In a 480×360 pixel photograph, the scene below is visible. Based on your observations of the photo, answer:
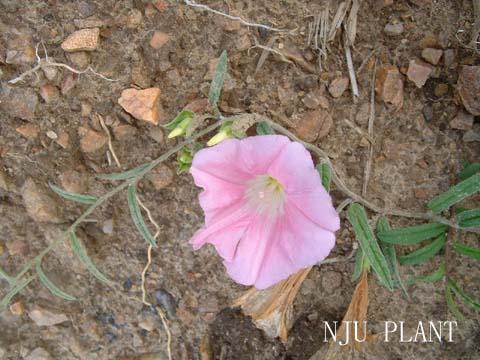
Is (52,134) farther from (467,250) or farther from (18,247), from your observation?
(467,250)

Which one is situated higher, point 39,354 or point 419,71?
point 419,71

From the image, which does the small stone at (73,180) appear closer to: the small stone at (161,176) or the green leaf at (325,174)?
the small stone at (161,176)

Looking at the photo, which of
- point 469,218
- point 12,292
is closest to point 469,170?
point 469,218

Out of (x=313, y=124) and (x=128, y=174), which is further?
Result: (x=313, y=124)

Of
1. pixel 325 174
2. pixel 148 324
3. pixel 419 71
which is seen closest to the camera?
pixel 325 174

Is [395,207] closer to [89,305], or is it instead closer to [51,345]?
[89,305]

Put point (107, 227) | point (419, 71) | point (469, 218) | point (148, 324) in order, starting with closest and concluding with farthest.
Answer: point (469, 218) → point (419, 71) → point (107, 227) → point (148, 324)

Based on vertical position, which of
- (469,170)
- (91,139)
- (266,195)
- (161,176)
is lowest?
(161,176)
